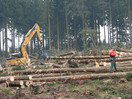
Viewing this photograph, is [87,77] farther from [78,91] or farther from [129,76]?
[129,76]

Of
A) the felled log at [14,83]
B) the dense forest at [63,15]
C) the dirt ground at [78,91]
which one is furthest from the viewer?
the dense forest at [63,15]

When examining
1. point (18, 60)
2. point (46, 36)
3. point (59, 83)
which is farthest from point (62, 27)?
point (59, 83)

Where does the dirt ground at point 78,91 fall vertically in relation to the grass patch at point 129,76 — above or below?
below

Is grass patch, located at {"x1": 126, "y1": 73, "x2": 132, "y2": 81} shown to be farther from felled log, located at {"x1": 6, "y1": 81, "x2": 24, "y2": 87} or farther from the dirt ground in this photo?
felled log, located at {"x1": 6, "y1": 81, "x2": 24, "y2": 87}

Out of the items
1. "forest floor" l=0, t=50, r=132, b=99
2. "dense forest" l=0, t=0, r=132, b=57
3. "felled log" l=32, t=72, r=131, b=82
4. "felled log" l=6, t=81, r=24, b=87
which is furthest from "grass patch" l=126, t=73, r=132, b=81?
"dense forest" l=0, t=0, r=132, b=57

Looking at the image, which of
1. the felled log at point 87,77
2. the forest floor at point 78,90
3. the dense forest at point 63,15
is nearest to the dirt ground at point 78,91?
the forest floor at point 78,90

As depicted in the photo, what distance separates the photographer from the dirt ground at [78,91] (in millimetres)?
6496

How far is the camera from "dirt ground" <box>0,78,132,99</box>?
256 inches

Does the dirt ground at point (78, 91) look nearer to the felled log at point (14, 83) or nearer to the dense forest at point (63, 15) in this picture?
the felled log at point (14, 83)

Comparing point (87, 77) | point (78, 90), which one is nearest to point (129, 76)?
point (87, 77)

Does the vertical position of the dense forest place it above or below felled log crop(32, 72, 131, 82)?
above

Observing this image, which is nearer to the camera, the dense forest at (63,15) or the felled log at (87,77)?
the felled log at (87,77)

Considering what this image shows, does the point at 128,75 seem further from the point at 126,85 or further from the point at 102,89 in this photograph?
the point at 102,89

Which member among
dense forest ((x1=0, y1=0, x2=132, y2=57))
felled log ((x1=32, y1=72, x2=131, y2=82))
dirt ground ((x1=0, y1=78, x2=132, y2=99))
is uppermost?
dense forest ((x1=0, y1=0, x2=132, y2=57))
